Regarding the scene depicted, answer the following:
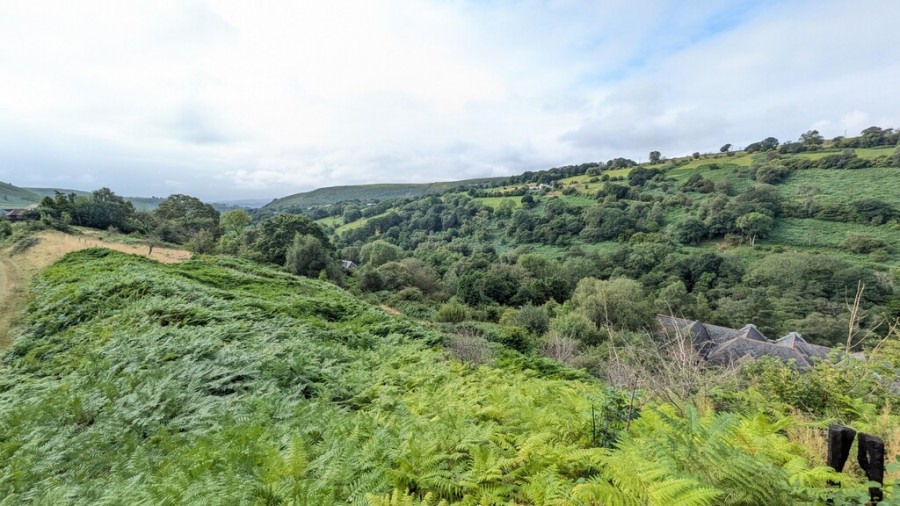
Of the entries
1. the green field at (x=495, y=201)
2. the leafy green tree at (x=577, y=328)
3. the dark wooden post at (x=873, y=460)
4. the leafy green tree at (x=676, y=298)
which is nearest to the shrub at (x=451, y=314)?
the leafy green tree at (x=577, y=328)

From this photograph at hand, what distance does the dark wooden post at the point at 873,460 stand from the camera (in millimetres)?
1836

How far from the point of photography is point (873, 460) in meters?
1.86

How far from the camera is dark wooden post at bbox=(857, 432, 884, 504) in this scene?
1.84 metres

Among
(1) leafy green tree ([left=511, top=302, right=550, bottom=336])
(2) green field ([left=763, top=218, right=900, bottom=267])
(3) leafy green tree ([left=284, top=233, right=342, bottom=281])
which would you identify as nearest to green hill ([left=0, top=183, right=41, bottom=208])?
(3) leafy green tree ([left=284, top=233, right=342, bottom=281])

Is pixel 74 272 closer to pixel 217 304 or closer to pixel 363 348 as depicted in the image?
pixel 217 304

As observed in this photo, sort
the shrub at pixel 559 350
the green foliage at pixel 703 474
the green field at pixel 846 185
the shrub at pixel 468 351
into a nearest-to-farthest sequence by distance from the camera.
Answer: the green foliage at pixel 703 474, the shrub at pixel 468 351, the shrub at pixel 559 350, the green field at pixel 846 185

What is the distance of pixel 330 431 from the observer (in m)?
4.08

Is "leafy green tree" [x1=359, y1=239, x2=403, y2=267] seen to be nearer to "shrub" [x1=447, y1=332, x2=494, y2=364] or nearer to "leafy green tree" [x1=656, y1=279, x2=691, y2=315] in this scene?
"leafy green tree" [x1=656, y1=279, x2=691, y2=315]

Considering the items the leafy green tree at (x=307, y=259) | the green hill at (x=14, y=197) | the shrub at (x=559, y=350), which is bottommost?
the shrub at (x=559, y=350)

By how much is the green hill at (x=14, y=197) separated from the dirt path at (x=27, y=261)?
10444 cm

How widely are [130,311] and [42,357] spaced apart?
1.91 metres

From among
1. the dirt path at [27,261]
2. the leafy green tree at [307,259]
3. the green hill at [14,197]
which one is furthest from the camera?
the green hill at [14,197]

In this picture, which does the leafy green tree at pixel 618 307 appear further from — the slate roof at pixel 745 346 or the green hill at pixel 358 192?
the green hill at pixel 358 192

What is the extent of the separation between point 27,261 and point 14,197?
13463 cm
